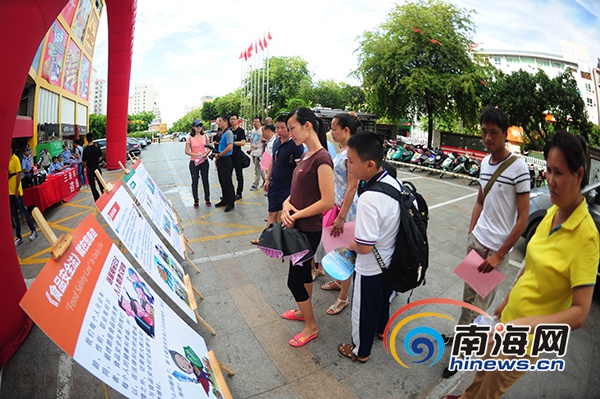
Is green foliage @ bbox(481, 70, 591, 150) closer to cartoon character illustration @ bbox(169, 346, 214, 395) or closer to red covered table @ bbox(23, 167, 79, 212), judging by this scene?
red covered table @ bbox(23, 167, 79, 212)

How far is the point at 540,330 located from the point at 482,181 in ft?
4.09

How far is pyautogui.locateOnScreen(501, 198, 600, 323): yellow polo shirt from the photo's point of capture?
1.23 m

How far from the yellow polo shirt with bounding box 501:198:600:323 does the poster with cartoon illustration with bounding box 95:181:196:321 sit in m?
2.04

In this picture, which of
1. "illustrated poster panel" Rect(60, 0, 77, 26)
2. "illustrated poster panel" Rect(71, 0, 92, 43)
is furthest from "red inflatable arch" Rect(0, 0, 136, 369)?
"illustrated poster panel" Rect(71, 0, 92, 43)

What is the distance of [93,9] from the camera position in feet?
68.0

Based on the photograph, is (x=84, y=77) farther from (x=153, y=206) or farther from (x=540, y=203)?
(x=540, y=203)

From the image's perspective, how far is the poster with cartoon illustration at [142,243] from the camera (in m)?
2.15

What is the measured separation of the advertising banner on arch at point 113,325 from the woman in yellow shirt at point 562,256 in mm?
1452

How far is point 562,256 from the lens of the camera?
130 centimetres

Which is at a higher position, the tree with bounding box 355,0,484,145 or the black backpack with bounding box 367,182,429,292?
the tree with bounding box 355,0,484,145

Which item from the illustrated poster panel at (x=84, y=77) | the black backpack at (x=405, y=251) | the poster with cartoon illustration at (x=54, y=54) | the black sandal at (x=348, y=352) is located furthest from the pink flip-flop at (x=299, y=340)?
the illustrated poster panel at (x=84, y=77)

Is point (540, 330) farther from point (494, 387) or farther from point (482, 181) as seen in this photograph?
point (482, 181)

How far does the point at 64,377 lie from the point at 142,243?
108 cm

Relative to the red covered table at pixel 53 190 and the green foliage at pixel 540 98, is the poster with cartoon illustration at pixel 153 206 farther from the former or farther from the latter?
the green foliage at pixel 540 98
